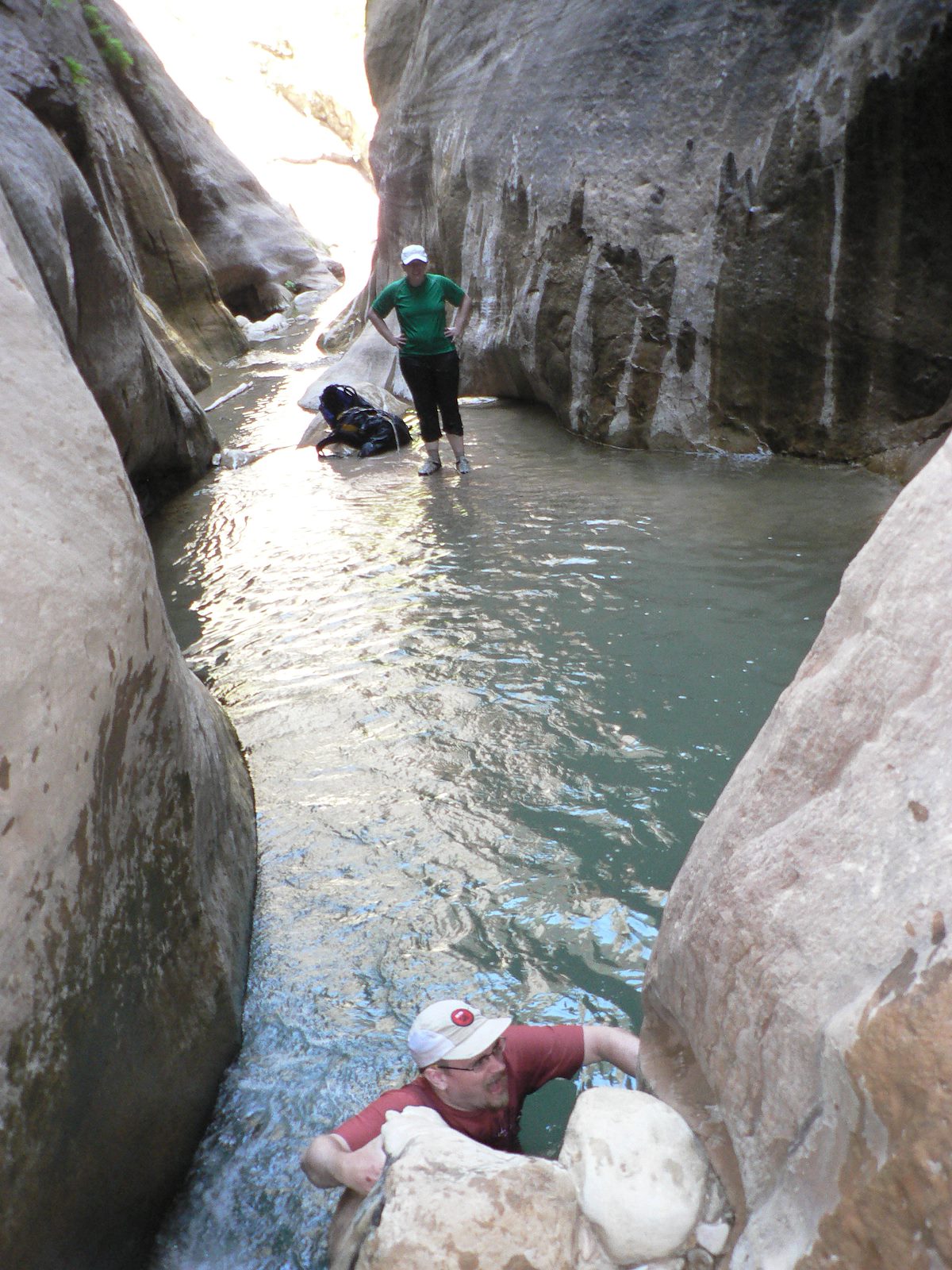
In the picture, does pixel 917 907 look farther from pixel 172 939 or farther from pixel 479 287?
pixel 479 287

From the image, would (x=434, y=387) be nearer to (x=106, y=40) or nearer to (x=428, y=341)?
(x=428, y=341)

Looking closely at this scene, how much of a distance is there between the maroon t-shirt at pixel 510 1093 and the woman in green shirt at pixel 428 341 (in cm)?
655

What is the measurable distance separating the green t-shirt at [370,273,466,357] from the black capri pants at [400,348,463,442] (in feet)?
0.25

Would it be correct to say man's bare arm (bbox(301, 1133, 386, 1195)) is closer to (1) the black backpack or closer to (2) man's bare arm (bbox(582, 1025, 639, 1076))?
(2) man's bare arm (bbox(582, 1025, 639, 1076))

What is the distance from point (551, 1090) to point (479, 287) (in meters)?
10.0

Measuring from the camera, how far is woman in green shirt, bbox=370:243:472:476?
8.42 metres

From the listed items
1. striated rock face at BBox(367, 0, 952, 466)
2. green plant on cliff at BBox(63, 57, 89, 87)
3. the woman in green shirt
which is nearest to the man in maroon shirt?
striated rock face at BBox(367, 0, 952, 466)

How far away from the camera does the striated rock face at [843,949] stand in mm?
1406

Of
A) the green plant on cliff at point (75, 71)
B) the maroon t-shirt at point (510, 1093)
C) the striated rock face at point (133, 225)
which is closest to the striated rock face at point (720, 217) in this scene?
the striated rock face at point (133, 225)

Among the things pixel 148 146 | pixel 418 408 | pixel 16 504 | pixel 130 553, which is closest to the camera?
pixel 16 504

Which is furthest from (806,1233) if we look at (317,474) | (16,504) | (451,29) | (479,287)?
(451,29)

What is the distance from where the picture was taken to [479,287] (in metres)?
11.5

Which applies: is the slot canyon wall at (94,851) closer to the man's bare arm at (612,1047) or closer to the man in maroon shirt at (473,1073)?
the man in maroon shirt at (473,1073)

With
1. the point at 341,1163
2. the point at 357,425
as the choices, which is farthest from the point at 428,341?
the point at 341,1163
